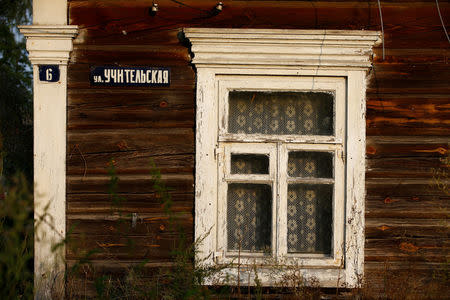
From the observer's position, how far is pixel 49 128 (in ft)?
10.4

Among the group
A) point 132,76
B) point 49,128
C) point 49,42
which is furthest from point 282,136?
point 49,42

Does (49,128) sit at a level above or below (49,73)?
below

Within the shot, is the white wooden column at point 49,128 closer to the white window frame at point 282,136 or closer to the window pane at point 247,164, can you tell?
the white window frame at point 282,136

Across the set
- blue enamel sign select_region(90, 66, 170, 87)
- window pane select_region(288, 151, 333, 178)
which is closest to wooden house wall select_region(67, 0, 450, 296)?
blue enamel sign select_region(90, 66, 170, 87)

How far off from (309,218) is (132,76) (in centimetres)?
169

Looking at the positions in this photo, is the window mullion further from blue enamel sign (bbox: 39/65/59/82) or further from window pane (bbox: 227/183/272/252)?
blue enamel sign (bbox: 39/65/59/82)

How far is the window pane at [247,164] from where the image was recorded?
3.24 m

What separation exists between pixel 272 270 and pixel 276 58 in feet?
5.00

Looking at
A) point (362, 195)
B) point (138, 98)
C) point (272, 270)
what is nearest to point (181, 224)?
point (272, 270)

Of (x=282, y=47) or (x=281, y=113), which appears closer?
(x=282, y=47)

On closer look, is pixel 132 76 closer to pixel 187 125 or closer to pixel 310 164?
pixel 187 125

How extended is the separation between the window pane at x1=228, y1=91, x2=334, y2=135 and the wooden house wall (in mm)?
316

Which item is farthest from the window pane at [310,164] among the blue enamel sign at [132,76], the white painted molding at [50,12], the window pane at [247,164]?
the white painted molding at [50,12]

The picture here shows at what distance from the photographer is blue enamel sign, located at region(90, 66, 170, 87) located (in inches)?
126
